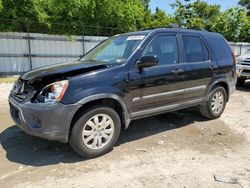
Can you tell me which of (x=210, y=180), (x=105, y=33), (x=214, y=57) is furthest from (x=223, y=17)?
(x=210, y=180)

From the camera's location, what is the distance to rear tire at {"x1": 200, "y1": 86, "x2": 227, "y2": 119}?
Result: 596cm

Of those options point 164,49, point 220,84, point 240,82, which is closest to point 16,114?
point 164,49

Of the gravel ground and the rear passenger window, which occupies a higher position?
the rear passenger window

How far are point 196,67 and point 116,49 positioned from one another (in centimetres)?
160

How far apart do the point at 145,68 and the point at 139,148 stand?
50.7 inches

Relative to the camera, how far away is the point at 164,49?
4996mm

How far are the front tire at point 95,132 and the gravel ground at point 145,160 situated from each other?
0.50ft

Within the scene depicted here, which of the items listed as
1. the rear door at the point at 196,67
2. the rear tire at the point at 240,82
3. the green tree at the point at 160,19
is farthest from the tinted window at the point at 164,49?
the green tree at the point at 160,19

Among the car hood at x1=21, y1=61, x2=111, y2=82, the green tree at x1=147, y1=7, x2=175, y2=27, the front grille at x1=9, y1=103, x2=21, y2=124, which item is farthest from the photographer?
the green tree at x1=147, y1=7, x2=175, y2=27

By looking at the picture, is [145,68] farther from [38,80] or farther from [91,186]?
[91,186]

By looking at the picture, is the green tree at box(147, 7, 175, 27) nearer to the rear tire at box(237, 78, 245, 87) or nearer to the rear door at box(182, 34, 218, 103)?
the rear tire at box(237, 78, 245, 87)

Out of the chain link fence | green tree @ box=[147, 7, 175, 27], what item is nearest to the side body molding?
the chain link fence

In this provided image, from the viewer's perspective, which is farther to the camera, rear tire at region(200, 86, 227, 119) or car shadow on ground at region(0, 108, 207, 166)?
rear tire at region(200, 86, 227, 119)

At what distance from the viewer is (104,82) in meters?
4.12
